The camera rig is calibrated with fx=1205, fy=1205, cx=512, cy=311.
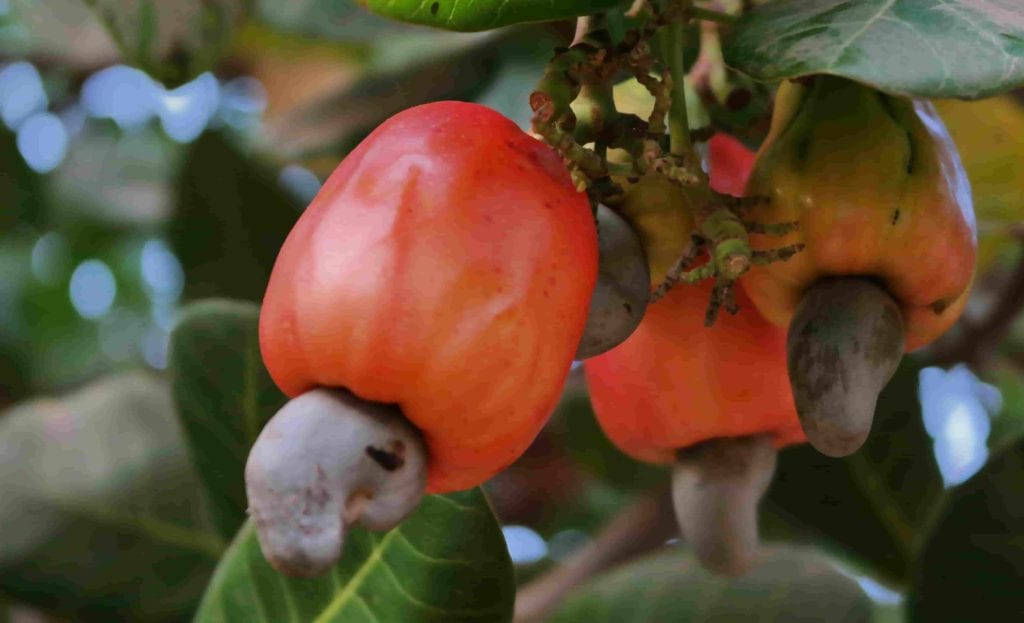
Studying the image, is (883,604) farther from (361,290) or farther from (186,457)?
(361,290)

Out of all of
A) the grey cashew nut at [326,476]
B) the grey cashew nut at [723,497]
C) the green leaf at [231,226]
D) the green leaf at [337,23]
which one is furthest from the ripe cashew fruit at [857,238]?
the green leaf at [231,226]

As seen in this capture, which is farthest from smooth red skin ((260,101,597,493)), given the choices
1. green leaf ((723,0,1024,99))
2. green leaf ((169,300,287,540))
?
green leaf ((169,300,287,540))

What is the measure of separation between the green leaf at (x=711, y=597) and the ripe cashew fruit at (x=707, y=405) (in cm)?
27

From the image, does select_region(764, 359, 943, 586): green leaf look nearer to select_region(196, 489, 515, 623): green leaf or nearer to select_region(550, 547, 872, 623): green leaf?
select_region(550, 547, 872, 623): green leaf

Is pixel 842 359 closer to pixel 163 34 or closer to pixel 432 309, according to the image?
pixel 432 309

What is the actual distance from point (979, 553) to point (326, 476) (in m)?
0.71

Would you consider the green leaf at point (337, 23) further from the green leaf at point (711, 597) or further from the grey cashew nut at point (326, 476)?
the grey cashew nut at point (326, 476)

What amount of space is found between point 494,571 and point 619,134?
300 millimetres

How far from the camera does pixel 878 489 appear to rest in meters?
1.32

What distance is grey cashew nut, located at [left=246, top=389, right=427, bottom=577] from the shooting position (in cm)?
55

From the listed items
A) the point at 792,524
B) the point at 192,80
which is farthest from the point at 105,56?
the point at 792,524

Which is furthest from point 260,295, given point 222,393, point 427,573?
point 427,573

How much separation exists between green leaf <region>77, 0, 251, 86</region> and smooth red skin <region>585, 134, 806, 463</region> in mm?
474

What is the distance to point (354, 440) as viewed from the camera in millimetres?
569
